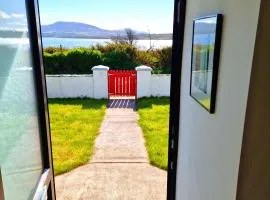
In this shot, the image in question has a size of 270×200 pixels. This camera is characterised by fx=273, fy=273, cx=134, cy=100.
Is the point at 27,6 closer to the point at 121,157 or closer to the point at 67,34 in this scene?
the point at 121,157

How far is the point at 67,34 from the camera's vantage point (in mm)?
7742

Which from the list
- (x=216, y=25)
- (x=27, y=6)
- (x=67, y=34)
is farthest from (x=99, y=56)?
(x=216, y=25)

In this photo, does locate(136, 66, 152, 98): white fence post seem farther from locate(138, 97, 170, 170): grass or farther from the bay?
the bay

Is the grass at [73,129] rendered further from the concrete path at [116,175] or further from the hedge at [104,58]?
the hedge at [104,58]

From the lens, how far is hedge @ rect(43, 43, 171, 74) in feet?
24.4

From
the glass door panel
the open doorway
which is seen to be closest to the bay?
the open doorway

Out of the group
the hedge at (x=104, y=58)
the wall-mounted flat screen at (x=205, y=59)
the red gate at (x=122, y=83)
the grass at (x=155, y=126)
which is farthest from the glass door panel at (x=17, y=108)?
the hedge at (x=104, y=58)

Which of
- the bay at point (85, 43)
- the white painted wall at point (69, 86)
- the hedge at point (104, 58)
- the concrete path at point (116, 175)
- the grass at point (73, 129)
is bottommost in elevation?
the concrete path at point (116, 175)

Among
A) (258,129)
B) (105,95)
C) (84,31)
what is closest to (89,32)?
(84,31)

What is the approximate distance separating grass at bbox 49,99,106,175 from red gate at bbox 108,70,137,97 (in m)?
0.51

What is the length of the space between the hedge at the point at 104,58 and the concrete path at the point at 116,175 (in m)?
3.50

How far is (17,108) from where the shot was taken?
120cm

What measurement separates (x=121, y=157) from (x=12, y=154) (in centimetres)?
269

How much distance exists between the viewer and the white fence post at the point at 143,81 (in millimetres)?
6586
